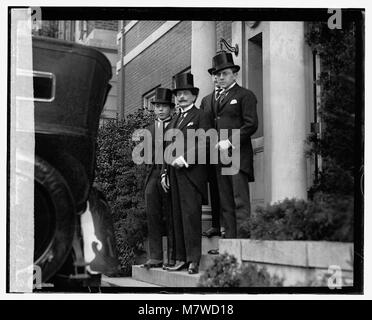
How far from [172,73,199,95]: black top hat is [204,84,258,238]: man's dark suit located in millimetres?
269

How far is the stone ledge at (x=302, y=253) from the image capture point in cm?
429

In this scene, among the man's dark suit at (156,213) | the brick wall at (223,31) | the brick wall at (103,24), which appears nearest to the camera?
the brick wall at (103,24)

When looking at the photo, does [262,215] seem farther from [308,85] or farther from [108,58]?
[108,58]

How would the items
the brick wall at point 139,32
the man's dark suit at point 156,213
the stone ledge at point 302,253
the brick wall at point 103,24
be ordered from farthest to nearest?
the man's dark suit at point 156,213
the brick wall at point 139,32
the brick wall at point 103,24
the stone ledge at point 302,253

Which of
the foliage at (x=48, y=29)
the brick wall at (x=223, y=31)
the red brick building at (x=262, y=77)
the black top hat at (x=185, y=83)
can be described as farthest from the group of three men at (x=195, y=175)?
the foliage at (x=48, y=29)

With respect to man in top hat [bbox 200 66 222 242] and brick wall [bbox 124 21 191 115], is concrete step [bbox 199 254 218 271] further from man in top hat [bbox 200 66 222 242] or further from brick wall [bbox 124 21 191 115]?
brick wall [bbox 124 21 191 115]

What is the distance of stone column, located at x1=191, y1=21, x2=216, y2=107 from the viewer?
16.3 ft

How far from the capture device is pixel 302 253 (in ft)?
14.2

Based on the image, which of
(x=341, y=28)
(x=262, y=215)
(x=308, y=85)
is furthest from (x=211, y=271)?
(x=341, y=28)

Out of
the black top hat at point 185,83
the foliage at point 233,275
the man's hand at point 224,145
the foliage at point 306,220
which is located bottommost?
the foliage at point 233,275

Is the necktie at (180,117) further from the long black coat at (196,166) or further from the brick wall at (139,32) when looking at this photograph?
the brick wall at (139,32)

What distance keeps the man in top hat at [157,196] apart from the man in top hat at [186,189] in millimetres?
54

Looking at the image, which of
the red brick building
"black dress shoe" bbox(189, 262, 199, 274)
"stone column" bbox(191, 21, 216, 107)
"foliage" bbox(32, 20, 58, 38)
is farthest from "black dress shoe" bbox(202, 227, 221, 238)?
"foliage" bbox(32, 20, 58, 38)

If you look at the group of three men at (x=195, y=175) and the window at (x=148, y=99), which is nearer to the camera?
the group of three men at (x=195, y=175)
